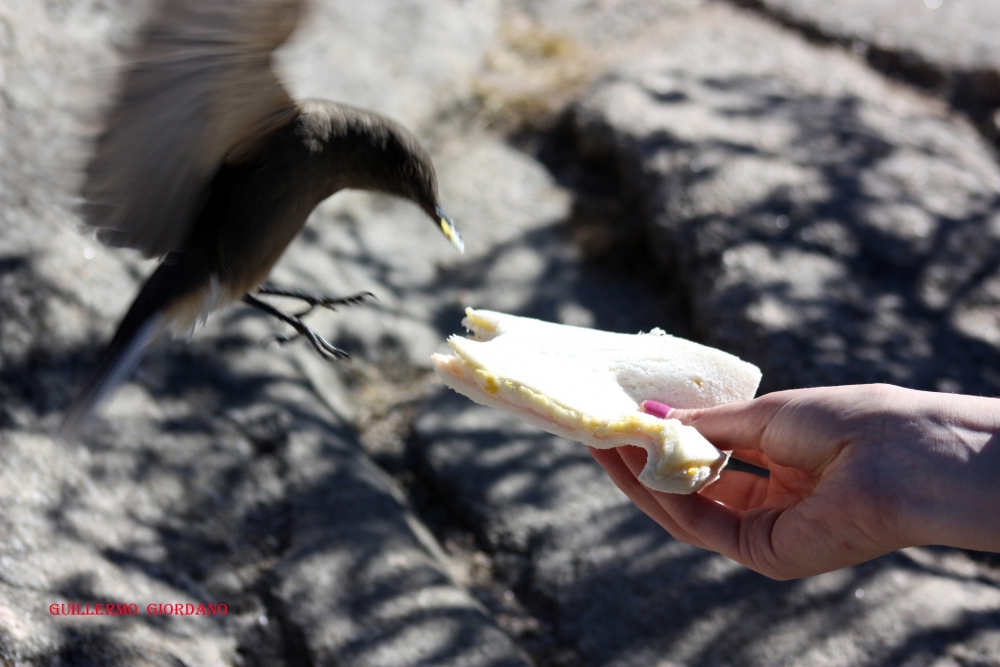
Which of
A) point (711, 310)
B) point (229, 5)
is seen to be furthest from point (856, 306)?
point (229, 5)

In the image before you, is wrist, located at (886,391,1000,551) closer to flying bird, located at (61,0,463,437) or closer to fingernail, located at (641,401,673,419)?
fingernail, located at (641,401,673,419)

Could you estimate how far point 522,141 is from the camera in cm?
466

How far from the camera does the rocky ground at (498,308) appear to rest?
7.94 ft

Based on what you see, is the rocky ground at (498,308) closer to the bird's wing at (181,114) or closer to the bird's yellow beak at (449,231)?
the bird's wing at (181,114)

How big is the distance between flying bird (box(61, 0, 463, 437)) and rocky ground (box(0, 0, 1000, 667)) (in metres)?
0.13

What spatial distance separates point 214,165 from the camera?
2100mm

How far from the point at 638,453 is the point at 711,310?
5.18 feet

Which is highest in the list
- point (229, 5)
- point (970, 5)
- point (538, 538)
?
point (970, 5)

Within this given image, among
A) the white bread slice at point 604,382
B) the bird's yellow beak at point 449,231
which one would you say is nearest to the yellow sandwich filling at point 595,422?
the white bread slice at point 604,382

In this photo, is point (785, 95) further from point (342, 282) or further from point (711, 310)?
point (342, 282)

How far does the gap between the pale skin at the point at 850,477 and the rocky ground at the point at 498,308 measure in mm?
782

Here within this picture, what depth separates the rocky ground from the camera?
2.42m

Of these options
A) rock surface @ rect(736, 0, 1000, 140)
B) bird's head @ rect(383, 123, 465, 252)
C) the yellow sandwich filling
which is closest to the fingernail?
the yellow sandwich filling

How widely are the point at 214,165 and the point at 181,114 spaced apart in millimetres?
251
